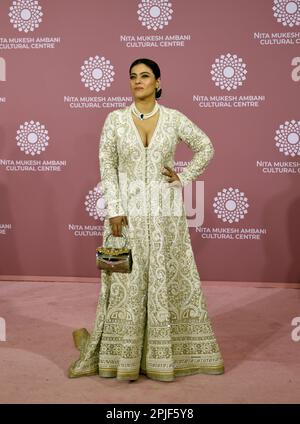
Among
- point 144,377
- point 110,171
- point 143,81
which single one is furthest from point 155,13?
point 144,377

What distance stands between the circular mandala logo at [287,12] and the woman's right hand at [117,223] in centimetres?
285

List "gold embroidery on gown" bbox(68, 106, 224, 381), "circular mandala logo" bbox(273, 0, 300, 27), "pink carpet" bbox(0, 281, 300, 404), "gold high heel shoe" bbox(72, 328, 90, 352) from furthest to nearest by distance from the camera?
"circular mandala logo" bbox(273, 0, 300, 27) → "gold high heel shoe" bbox(72, 328, 90, 352) → "gold embroidery on gown" bbox(68, 106, 224, 381) → "pink carpet" bbox(0, 281, 300, 404)

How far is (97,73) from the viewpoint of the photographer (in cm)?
560

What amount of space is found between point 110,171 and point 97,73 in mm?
2442

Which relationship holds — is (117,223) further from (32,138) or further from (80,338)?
(32,138)

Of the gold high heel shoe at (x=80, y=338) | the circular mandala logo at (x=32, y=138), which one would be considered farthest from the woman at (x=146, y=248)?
the circular mandala logo at (x=32, y=138)

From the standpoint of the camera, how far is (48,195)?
19.0 feet

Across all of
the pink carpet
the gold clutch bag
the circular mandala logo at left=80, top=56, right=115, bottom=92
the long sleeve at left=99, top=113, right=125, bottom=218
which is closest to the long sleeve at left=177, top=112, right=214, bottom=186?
the long sleeve at left=99, top=113, right=125, bottom=218

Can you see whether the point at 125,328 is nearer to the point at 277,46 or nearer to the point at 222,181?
the point at 222,181

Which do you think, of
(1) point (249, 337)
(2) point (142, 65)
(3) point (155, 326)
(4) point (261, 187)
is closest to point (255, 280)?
(4) point (261, 187)

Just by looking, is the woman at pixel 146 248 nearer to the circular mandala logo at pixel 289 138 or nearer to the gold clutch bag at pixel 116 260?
the gold clutch bag at pixel 116 260

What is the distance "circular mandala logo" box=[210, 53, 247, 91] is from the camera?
5453 millimetres

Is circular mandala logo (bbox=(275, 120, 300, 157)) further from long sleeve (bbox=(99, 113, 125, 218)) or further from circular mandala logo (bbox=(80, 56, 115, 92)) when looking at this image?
long sleeve (bbox=(99, 113, 125, 218))

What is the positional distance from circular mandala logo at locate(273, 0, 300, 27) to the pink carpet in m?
2.25
